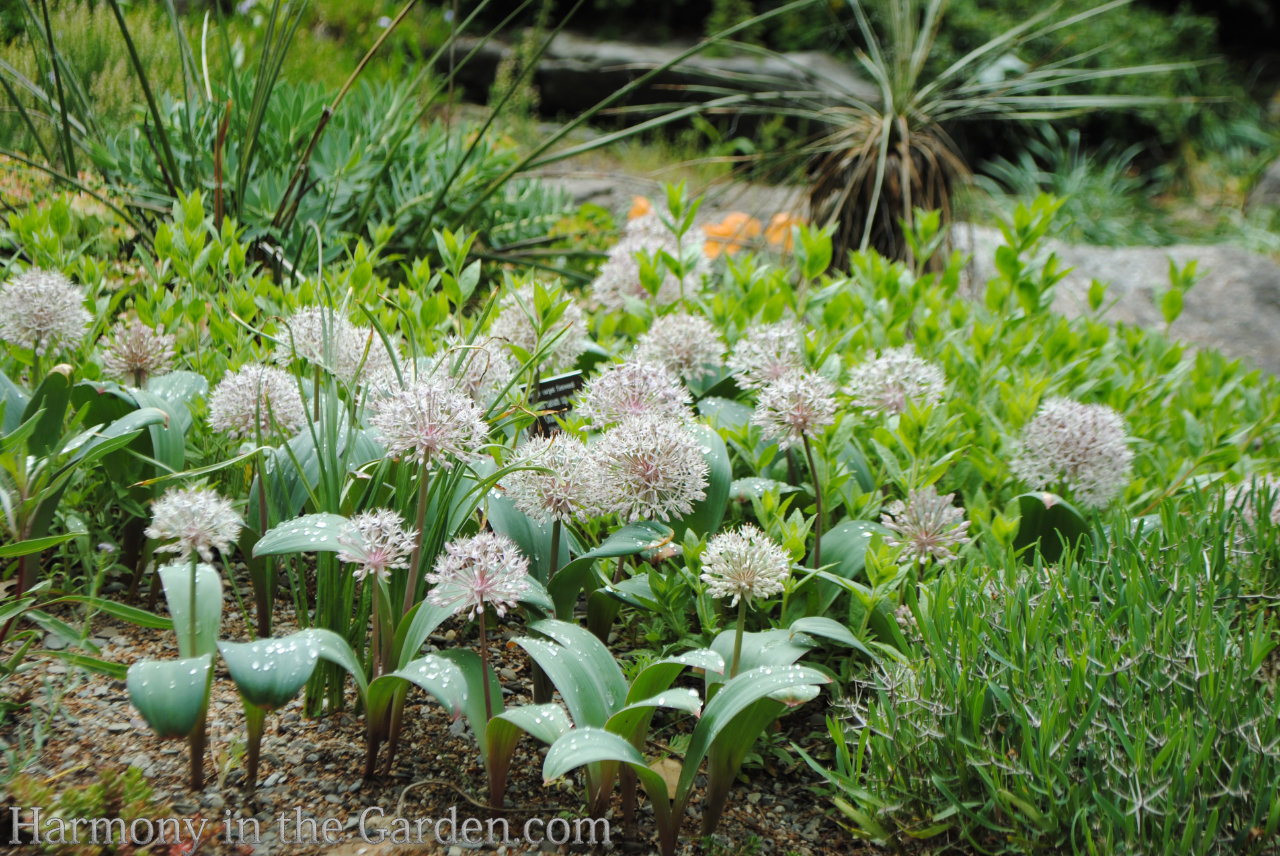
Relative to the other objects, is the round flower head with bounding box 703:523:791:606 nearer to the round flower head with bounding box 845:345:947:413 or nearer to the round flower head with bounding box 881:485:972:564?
the round flower head with bounding box 881:485:972:564

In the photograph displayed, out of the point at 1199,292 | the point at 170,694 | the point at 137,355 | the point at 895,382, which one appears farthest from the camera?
the point at 1199,292

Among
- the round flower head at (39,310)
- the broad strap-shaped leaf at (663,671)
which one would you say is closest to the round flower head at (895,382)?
the broad strap-shaped leaf at (663,671)

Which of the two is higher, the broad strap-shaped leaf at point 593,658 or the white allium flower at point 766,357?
the white allium flower at point 766,357

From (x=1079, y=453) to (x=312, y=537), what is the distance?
5.42 ft

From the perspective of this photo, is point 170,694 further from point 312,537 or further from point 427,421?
point 427,421

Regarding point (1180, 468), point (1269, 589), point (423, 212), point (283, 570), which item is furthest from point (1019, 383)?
point (423, 212)

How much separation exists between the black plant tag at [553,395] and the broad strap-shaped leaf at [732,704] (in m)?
0.79

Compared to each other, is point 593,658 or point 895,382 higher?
point 895,382

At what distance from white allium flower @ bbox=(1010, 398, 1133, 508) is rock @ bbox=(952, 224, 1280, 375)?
3097 mm

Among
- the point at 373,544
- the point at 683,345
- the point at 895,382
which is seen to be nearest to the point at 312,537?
the point at 373,544

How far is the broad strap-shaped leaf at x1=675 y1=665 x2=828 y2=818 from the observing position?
1326 mm

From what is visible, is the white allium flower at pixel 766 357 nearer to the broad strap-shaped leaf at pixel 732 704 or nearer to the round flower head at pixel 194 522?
the broad strap-shaped leaf at pixel 732 704

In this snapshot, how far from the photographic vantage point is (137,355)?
1.99 m

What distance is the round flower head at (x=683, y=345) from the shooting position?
2230 mm
